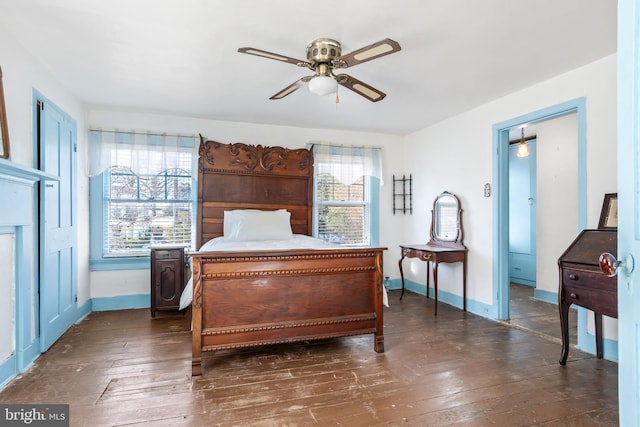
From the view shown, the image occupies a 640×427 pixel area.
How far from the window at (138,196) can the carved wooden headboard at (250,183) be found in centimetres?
19

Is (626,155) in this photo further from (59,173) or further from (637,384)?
(59,173)

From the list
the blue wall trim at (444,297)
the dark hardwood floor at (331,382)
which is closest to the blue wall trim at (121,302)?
the dark hardwood floor at (331,382)

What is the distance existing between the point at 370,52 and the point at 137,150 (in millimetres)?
3442

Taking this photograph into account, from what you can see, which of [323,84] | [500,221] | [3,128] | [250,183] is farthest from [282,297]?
[500,221]

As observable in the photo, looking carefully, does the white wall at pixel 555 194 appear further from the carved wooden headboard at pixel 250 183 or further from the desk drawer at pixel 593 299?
the carved wooden headboard at pixel 250 183

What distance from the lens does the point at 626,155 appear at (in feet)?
3.43

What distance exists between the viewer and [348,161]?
5.15 meters

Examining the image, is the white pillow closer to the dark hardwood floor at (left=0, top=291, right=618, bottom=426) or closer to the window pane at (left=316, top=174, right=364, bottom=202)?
the window pane at (left=316, top=174, right=364, bottom=202)

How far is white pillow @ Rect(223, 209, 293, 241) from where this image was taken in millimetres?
4176

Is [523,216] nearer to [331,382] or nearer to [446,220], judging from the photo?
[446,220]

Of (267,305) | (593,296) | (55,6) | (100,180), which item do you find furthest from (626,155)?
(100,180)

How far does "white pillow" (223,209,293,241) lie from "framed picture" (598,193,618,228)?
3.17m

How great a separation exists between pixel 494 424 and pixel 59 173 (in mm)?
4067

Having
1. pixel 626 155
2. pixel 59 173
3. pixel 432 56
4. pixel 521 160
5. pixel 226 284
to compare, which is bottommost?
pixel 226 284
